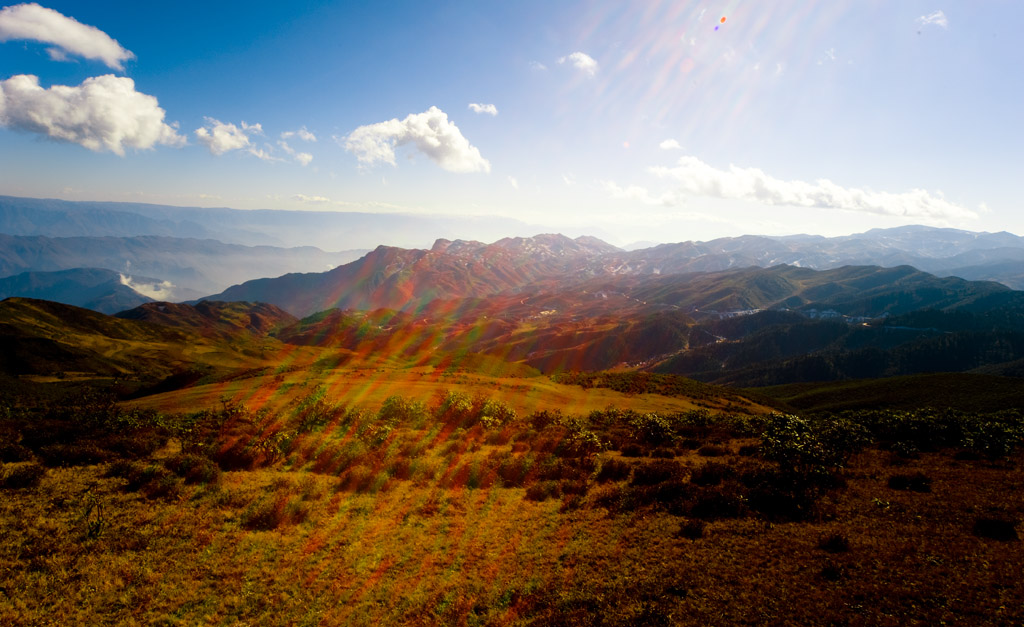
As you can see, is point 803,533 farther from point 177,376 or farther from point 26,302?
point 26,302

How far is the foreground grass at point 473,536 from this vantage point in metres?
11.8

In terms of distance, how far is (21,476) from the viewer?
1652 cm

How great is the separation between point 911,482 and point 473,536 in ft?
72.9

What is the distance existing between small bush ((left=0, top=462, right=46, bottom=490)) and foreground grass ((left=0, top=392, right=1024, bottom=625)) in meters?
0.10

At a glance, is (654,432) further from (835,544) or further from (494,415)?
(835,544)

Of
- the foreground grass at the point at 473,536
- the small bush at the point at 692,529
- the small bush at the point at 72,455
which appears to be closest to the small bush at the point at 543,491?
the foreground grass at the point at 473,536

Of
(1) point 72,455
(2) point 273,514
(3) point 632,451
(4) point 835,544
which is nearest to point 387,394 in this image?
(2) point 273,514

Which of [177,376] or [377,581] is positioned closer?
[377,581]

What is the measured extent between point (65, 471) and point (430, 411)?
19019 millimetres

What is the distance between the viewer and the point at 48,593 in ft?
37.9

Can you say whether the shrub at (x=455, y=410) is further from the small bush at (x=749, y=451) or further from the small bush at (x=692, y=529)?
the small bush at (x=749, y=451)

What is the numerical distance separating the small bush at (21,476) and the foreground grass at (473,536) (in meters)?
0.10

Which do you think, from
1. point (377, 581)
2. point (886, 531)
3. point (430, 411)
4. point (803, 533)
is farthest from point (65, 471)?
point (886, 531)

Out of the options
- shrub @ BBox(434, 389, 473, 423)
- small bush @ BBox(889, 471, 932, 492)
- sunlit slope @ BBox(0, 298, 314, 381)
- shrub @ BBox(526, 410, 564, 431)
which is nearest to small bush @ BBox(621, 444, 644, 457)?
shrub @ BBox(526, 410, 564, 431)
